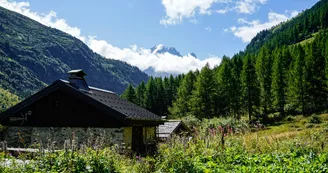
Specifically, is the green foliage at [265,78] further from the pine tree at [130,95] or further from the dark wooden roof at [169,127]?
the dark wooden roof at [169,127]

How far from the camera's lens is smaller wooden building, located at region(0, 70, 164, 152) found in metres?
16.8

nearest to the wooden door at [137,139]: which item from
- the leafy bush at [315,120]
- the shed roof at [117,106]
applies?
the shed roof at [117,106]

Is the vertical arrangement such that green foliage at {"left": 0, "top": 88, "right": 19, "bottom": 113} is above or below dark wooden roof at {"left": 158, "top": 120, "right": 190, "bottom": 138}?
above

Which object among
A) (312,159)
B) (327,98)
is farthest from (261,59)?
(312,159)

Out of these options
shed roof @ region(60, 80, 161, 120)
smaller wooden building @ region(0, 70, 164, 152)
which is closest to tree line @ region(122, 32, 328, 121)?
shed roof @ region(60, 80, 161, 120)

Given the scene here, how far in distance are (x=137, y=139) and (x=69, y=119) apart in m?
4.14

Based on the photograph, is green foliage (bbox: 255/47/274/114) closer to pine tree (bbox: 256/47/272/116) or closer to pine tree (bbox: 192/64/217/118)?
pine tree (bbox: 256/47/272/116)

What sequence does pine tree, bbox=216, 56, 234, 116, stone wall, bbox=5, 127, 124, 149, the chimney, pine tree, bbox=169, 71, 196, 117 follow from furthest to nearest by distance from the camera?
pine tree, bbox=169, 71, 196, 117
pine tree, bbox=216, 56, 234, 116
the chimney
stone wall, bbox=5, 127, 124, 149

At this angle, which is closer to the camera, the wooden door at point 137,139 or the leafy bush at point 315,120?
the wooden door at point 137,139

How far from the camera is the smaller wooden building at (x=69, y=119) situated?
16.8m

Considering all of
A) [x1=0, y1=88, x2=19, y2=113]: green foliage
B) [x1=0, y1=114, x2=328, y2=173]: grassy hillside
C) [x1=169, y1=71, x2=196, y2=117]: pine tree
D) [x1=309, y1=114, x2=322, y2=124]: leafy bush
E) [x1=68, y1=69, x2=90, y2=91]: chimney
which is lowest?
[x1=0, y1=114, x2=328, y2=173]: grassy hillside

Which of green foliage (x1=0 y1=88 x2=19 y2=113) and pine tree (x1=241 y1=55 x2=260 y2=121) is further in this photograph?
green foliage (x1=0 y1=88 x2=19 y2=113)

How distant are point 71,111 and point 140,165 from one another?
10137 mm

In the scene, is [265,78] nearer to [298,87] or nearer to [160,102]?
[298,87]
